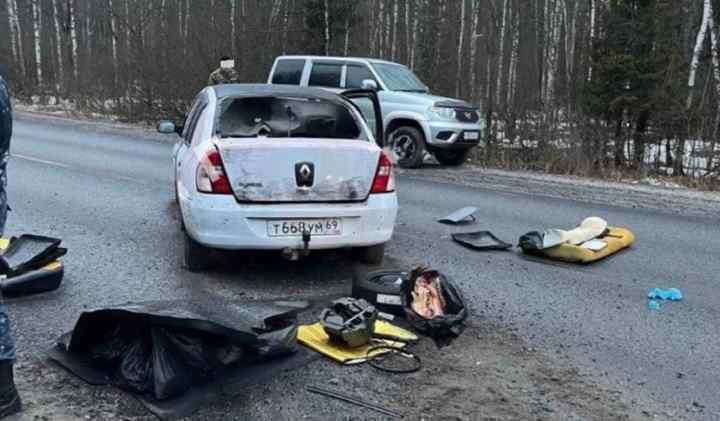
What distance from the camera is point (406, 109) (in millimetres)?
13922

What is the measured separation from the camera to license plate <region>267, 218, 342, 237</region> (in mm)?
5668

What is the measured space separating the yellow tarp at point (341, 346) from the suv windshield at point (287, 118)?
206cm

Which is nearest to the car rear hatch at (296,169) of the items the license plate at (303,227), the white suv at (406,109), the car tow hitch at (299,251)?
the license plate at (303,227)

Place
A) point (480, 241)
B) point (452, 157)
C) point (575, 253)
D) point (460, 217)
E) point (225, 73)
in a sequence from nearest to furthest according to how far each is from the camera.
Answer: point (575, 253)
point (480, 241)
point (460, 217)
point (452, 157)
point (225, 73)

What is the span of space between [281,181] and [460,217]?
3.80 m

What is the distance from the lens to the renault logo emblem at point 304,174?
5715 mm

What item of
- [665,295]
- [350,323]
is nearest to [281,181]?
[350,323]

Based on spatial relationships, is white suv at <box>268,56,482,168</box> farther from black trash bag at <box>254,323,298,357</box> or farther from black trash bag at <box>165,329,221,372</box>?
black trash bag at <box>165,329,221,372</box>

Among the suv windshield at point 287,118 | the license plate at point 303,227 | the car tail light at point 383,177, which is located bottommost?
the license plate at point 303,227

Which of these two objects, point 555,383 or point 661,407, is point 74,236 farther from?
point 661,407

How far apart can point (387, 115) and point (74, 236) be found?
7758 millimetres

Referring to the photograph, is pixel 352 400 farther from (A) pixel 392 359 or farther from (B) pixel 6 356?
(B) pixel 6 356

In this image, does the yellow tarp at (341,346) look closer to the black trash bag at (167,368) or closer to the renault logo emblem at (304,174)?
the black trash bag at (167,368)

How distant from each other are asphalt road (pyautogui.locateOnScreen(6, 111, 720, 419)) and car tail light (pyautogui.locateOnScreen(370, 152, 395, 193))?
84 centimetres
